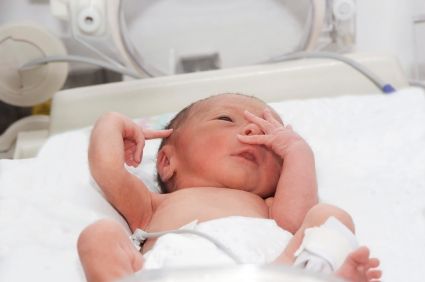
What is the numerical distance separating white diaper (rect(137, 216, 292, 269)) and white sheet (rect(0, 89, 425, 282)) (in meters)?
0.13

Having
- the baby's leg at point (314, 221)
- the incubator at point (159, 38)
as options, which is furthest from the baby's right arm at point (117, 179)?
the incubator at point (159, 38)

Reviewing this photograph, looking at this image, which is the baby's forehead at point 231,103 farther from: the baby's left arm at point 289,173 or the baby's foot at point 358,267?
the baby's foot at point 358,267

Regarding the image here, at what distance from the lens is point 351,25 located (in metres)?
1.63

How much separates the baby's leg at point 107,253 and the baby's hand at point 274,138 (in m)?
0.31

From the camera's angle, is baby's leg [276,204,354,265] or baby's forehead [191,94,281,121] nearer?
baby's leg [276,204,354,265]

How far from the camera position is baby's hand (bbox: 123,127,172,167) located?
1.01m

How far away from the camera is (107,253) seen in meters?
0.70

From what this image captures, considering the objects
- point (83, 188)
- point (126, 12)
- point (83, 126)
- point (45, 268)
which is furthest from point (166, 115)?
point (45, 268)

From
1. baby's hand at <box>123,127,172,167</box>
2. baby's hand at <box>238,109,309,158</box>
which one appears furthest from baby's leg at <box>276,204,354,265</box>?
baby's hand at <box>123,127,172,167</box>

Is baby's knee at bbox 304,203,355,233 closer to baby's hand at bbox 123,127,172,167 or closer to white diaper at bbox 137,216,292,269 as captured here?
white diaper at bbox 137,216,292,269

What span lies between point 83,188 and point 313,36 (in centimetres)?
74

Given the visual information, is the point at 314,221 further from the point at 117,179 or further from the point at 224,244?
the point at 117,179

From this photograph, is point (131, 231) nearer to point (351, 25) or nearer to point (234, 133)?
point (234, 133)

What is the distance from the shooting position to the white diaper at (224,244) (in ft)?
2.39
